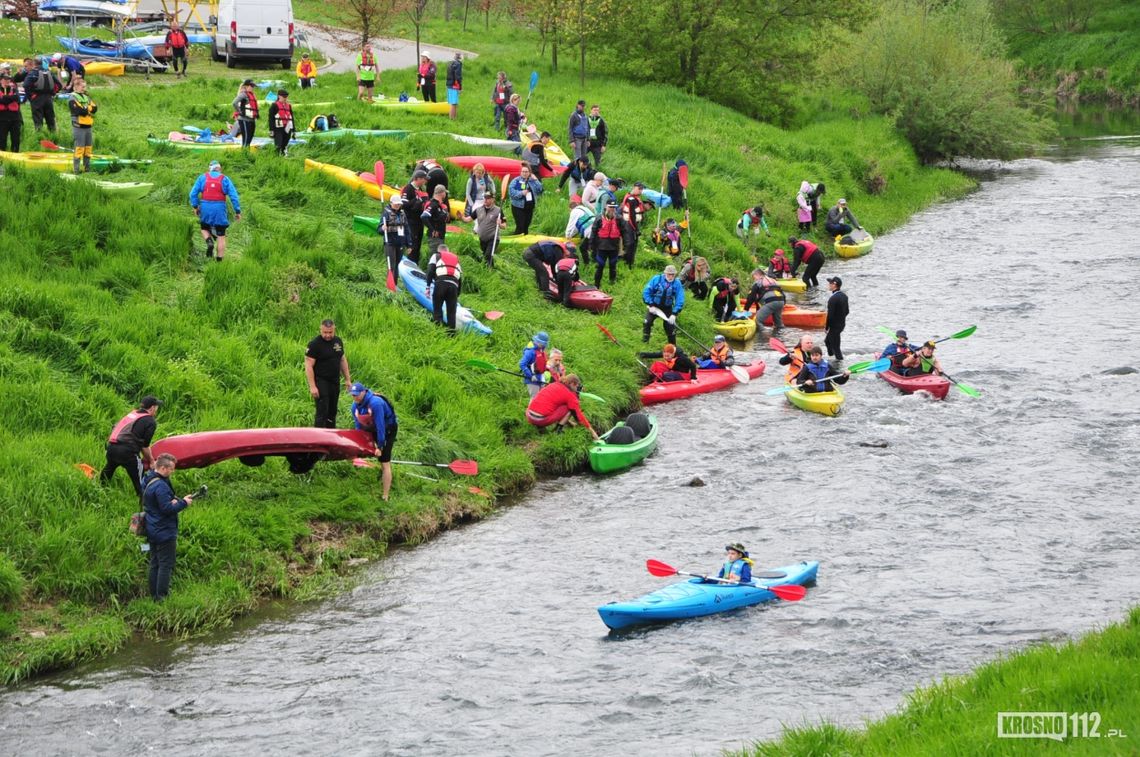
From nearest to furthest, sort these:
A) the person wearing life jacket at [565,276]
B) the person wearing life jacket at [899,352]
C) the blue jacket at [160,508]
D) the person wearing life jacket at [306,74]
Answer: the blue jacket at [160,508]
the person wearing life jacket at [899,352]
the person wearing life jacket at [565,276]
the person wearing life jacket at [306,74]

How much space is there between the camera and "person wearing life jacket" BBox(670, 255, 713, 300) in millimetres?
23469

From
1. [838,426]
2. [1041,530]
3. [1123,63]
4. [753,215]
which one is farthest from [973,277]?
[1123,63]

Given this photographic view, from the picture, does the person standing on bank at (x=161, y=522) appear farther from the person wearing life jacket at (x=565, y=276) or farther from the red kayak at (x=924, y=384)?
the red kayak at (x=924, y=384)

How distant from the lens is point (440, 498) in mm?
14922

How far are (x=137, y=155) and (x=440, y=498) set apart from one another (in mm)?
11818

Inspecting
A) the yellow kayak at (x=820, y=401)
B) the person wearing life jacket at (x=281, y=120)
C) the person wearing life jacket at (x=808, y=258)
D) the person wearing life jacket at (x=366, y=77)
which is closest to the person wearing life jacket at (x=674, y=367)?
the yellow kayak at (x=820, y=401)

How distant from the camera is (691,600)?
12.1 meters

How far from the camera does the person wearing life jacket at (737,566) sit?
12344mm

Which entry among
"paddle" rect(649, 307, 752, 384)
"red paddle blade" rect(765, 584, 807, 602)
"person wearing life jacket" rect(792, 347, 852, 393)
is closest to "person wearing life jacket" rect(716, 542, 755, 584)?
"red paddle blade" rect(765, 584, 807, 602)

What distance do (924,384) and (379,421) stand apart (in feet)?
28.7

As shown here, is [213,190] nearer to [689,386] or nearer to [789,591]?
[689,386]

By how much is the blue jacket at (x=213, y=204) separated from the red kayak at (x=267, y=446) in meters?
5.75

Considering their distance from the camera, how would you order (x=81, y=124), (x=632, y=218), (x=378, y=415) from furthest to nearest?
(x=632, y=218) < (x=81, y=124) < (x=378, y=415)

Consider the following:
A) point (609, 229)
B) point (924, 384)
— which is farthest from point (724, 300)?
point (924, 384)
